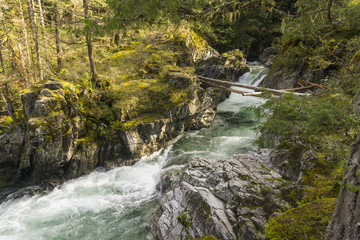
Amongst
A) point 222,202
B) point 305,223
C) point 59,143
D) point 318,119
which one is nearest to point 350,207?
point 305,223

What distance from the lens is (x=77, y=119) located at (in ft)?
30.8

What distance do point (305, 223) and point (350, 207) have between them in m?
1.37

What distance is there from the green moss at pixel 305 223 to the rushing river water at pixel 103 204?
13.6 feet

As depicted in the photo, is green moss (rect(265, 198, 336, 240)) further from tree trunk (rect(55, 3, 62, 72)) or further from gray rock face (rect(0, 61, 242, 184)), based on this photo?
tree trunk (rect(55, 3, 62, 72))

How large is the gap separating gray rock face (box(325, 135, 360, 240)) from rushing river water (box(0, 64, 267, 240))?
5.22 m

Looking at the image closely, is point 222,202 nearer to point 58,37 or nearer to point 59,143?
point 59,143

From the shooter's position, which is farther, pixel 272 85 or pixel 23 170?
pixel 272 85

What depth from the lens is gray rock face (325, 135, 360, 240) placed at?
6.70ft

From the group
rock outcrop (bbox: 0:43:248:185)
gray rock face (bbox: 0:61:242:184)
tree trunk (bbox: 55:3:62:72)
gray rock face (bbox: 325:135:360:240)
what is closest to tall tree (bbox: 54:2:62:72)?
tree trunk (bbox: 55:3:62:72)

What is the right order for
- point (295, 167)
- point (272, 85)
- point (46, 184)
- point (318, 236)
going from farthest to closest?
1. point (272, 85)
2. point (46, 184)
3. point (295, 167)
4. point (318, 236)

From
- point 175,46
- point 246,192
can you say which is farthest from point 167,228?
point 175,46

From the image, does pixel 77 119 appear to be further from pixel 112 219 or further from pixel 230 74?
pixel 230 74

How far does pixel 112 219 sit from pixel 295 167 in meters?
6.65

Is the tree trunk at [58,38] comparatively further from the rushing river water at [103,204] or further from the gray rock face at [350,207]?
the gray rock face at [350,207]
